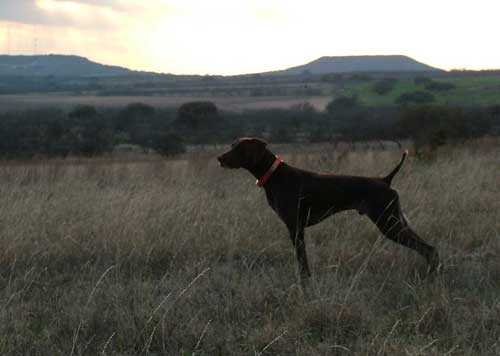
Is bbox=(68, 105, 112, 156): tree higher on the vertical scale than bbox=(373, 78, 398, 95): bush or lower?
lower

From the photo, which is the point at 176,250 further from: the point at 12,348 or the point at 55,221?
the point at 12,348

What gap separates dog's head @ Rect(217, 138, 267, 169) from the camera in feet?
17.4

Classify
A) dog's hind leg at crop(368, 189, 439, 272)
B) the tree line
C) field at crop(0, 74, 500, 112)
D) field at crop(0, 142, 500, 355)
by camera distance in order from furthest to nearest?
A: 1. field at crop(0, 74, 500, 112)
2. the tree line
3. dog's hind leg at crop(368, 189, 439, 272)
4. field at crop(0, 142, 500, 355)

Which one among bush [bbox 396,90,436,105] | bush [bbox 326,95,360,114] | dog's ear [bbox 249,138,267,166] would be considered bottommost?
bush [bbox 326,95,360,114]

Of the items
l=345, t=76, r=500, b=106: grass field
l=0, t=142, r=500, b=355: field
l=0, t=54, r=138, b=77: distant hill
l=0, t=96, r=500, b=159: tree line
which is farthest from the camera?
l=0, t=54, r=138, b=77: distant hill

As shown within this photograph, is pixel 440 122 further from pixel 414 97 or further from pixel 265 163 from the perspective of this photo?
pixel 414 97

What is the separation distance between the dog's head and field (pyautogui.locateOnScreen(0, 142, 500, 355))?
0.85 m

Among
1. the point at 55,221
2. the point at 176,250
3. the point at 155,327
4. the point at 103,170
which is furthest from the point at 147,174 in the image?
the point at 155,327

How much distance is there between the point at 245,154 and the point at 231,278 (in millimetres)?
1006

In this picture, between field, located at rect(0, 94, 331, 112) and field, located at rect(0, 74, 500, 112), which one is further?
field, located at rect(0, 94, 331, 112)

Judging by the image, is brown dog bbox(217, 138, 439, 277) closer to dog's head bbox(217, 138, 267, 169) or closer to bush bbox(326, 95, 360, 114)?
dog's head bbox(217, 138, 267, 169)

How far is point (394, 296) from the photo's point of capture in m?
4.77

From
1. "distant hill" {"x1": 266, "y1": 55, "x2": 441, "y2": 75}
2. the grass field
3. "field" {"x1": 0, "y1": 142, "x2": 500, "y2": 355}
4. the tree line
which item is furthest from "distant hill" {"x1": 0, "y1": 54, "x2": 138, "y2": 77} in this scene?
"field" {"x1": 0, "y1": 142, "x2": 500, "y2": 355}

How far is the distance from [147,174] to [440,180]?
5.12m
